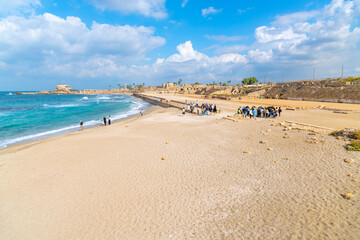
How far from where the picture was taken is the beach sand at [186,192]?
16.1ft

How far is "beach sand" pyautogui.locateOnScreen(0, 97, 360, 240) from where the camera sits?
4.91 metres

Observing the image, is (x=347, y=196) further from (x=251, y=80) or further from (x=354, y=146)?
(x=251, y=80)

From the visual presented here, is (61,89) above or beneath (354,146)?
above

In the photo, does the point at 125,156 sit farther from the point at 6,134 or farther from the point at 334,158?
the point at 6,134

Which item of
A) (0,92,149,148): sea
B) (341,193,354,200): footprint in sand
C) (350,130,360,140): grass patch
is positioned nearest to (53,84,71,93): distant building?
(0,92,149,148): sea

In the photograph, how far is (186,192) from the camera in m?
6.65

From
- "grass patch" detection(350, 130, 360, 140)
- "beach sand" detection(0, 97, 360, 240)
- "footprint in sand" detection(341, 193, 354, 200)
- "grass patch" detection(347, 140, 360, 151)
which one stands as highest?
"grass patch" detection(350, 130, 360, 140)

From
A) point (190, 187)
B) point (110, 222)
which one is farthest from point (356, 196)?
point (110, 222)

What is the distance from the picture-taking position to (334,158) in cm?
827

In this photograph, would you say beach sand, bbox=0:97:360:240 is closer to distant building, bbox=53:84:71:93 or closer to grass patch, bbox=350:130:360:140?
grass patch, bbox=350:130:360:140

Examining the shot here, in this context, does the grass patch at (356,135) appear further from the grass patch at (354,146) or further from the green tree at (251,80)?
the green tree at (251,80)

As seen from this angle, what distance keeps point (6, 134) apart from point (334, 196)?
27349 millimetres

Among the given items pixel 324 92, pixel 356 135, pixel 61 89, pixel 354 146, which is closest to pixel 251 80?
pixel 324 92

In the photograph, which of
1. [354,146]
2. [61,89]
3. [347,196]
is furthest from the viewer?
[61,89]
